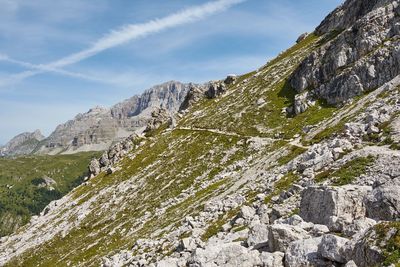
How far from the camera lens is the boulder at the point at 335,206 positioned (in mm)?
22203

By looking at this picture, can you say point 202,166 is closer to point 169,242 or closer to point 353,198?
point 169,242

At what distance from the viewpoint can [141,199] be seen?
81.5 m

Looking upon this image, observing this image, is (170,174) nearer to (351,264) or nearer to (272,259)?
(272,259)

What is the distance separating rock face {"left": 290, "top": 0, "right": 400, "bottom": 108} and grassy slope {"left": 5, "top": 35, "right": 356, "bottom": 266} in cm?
595

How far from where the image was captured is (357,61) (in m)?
87.0

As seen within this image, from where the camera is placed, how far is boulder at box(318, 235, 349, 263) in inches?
698

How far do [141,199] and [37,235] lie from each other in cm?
3766

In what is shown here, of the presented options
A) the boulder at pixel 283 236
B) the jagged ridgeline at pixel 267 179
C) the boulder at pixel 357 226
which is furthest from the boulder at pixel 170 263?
the boulder at pixel 357 226

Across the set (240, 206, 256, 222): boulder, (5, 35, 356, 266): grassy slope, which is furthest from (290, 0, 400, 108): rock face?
(240, 206, 256, 222): boulder

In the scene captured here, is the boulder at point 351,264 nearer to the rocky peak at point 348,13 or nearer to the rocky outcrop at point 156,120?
the rocky peak at point 348,13

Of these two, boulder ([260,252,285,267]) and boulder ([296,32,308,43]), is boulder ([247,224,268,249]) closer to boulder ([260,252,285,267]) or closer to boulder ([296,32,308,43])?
boulder ([260,252,285,267])

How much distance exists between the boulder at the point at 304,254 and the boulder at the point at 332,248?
355 mm

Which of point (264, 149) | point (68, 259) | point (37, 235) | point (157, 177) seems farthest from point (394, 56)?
point (37, 235)

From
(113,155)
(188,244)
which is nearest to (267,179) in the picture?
(188,244)
